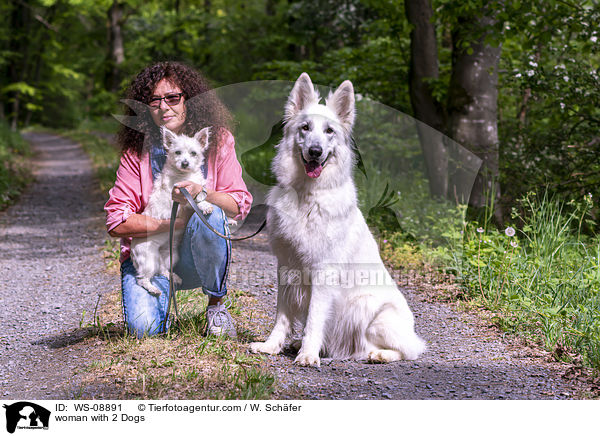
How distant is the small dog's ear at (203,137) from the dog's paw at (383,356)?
1635mm

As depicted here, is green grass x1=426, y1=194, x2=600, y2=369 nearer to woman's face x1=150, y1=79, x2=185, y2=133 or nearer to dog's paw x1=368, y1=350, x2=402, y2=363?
dog's paw x1=368, y1=350, x2=402, y2=363

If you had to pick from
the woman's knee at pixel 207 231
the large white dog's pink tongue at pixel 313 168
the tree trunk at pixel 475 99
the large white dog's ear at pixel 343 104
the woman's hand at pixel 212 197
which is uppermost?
the tree trunk at pixel 475 99

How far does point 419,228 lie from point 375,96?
3.19m

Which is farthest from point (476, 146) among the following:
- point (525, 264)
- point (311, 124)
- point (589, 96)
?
point (311, 124)

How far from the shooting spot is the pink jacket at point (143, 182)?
3.36 m

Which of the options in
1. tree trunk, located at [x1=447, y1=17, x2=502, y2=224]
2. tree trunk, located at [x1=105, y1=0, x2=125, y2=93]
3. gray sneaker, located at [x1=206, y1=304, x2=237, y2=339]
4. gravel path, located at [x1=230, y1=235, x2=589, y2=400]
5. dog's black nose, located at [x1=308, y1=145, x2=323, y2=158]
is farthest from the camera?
tree trunk, located at [x1=105, y1=0, x2=125, y2=93]

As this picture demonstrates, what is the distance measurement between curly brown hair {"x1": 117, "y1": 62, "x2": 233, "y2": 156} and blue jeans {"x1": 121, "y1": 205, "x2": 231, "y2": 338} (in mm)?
521

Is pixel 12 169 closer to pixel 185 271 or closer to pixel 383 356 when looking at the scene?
pixel 185 271

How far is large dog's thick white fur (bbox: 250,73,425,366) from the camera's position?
2959 mm

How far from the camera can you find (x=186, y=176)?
3.23m

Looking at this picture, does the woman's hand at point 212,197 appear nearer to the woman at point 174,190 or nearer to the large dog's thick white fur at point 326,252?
the woman at point 174,190

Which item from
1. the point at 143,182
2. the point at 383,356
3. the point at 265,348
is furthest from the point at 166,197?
the point at 383,356

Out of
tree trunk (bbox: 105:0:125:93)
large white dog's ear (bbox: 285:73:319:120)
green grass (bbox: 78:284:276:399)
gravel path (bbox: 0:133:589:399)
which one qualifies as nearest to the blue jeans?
green grass (bbox: 78:284:276:399)
